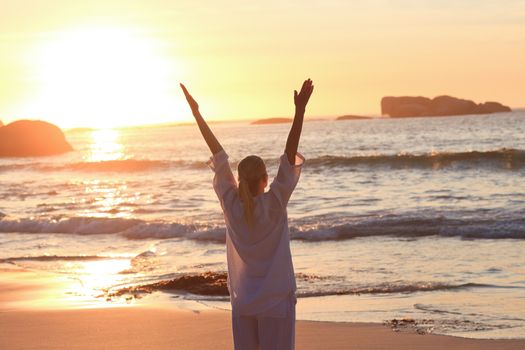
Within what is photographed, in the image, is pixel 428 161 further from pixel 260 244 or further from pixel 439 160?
pixel 260 244

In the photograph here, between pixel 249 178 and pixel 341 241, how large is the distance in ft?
37.1

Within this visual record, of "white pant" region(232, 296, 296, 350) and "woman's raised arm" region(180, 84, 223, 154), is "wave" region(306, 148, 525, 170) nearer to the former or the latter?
"woman's raised arm" region(180, 84, 223, 154)

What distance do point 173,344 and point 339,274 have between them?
431 cm

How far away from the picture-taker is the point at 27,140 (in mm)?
66312

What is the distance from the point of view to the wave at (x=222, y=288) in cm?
1022

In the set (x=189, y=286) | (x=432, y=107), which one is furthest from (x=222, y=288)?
(x=432, y=107)

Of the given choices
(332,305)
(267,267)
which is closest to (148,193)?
(332,305)

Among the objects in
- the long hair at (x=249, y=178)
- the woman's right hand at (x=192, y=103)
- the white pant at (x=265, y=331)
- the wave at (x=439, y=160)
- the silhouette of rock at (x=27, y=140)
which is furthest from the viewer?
the silhouette of rock at (x=27, y=140)

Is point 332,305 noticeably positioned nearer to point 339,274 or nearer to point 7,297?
point 339,274

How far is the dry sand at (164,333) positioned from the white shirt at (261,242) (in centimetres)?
279

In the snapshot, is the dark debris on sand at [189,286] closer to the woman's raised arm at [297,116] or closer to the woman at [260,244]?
the woman at [260,244]

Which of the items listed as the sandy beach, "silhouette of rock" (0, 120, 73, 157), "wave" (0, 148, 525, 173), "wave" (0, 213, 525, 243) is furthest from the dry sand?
"silhouette of rock" (0, 120, 73, 157)

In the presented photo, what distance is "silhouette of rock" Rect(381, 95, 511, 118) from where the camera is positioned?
15075 cm

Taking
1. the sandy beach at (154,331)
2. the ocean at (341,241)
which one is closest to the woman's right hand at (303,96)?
the sandy beach at (154,331)
